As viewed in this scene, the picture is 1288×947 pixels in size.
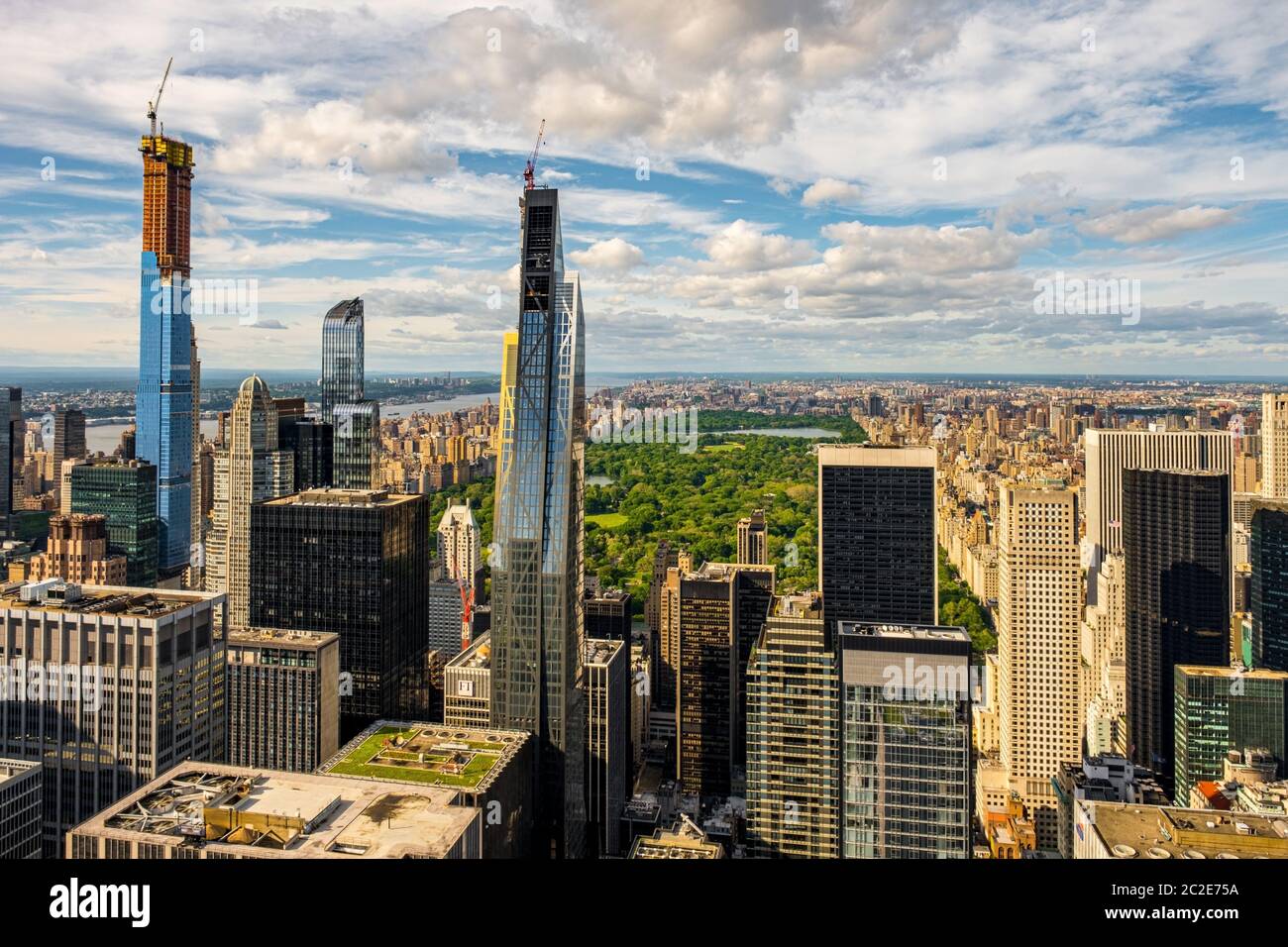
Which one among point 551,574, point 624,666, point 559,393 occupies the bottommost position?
point 624,666

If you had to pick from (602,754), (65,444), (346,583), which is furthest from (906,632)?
(65,444)

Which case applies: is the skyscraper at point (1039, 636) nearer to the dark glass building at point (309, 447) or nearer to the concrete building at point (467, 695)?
the concrete building at point (467, 695)


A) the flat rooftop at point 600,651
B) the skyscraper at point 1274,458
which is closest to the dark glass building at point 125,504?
the flat rooftop at point 600,651

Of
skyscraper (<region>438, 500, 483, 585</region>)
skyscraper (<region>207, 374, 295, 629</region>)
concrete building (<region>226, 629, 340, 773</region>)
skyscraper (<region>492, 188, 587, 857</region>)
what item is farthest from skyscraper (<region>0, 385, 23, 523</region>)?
skyscraper (<region>492, 188, 587, 857</region>)
